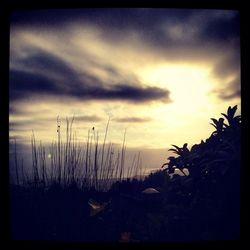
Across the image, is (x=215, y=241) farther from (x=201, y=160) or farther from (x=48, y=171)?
(x=48, y=171)

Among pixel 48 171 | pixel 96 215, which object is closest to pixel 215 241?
pixel 96 215

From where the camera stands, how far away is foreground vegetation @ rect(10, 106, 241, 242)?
1.72m

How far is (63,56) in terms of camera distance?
1716 mm

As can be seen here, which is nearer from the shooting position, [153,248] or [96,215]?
[153,248]

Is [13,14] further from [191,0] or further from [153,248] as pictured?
[153,248]

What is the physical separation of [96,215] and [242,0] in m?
1.28

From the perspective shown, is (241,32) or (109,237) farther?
(109,237)

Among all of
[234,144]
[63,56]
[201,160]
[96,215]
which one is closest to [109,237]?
[96,215]

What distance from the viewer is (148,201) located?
1799 mm

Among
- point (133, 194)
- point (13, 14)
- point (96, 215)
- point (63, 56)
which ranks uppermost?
point (13, 14)

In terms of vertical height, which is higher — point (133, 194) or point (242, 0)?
point (242, 0)

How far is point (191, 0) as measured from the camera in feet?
5.51

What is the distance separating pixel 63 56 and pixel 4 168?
1.98 feet

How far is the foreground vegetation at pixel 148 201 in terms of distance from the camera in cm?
172
